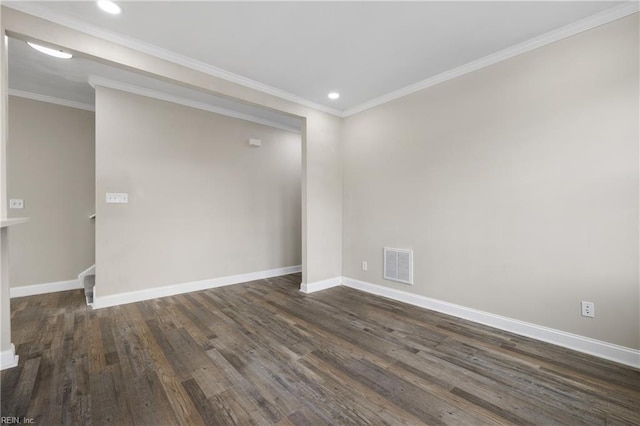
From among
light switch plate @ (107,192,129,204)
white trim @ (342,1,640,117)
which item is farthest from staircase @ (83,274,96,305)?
white trim @ (342,1,640,117)

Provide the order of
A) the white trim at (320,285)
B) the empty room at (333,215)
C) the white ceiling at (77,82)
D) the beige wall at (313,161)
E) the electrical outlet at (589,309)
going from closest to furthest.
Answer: the empty room at (333,215) → the electrical outlet at (589,309) → the beige wall at (313,161) → the white ceiling at (77,82) → the white trim at (320,285)

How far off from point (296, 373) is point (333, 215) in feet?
8.53

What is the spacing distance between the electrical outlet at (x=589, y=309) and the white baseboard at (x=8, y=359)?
4517 millimetres

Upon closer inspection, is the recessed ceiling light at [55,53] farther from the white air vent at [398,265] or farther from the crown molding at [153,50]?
the white air vent at [398,265]

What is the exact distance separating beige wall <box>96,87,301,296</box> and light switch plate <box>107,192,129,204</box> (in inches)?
1.8

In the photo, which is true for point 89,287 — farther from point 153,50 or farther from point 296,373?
point 296,373

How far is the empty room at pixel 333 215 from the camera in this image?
6.12 feet

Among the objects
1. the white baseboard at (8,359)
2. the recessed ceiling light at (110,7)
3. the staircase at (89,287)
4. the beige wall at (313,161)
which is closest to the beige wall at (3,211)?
the white baseboard at (8,359)

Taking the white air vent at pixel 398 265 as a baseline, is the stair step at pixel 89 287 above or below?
below

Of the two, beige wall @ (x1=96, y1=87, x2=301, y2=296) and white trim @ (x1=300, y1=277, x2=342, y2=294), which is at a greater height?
beige wall @ (x1=96, y1=87, x2=301, y2=296)

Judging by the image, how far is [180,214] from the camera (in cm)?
390

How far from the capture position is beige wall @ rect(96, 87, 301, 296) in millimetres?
3385

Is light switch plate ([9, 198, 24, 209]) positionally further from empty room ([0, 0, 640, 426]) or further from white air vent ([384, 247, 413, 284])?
white air vent ([384, 247, 413, 284])

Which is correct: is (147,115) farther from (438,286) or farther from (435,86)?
(438,286)
